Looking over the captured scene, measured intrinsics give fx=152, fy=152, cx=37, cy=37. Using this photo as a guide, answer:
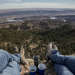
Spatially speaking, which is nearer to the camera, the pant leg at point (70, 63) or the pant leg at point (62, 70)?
the pant leg at point (62, 70)

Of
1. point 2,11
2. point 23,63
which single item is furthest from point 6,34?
point 2,11

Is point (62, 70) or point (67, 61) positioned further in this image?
point (67, 61)

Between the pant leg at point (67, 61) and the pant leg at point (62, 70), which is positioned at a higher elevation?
the pant leg at point (67, 61)

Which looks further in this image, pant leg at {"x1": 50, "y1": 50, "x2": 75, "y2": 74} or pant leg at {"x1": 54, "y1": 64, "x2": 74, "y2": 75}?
pant leg at {"x1": 50, "y1": 50, "x2": 75, "y2": 74}

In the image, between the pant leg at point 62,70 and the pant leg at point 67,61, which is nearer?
the pant leg at point 62,70

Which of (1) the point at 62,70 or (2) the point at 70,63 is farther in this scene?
(2) the point at 70,63

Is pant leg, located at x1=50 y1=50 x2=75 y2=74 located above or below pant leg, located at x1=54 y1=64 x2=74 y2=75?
above

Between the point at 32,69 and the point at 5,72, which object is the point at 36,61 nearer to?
the point at 32,69

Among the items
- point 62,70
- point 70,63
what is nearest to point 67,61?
point 70,63

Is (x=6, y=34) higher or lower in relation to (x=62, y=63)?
lower

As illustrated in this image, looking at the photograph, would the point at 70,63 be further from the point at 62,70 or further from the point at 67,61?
the point at 62,70

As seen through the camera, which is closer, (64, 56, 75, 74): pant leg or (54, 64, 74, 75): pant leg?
(54, 64, 74, 75): pant leg
